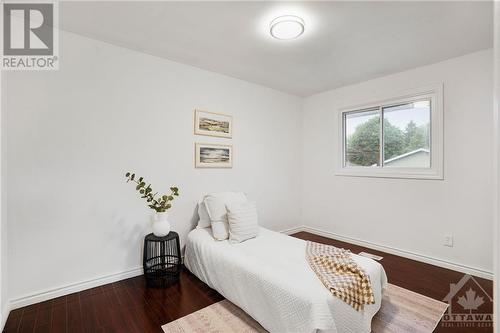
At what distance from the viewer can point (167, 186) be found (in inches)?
114

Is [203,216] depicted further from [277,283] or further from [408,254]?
[408,254]

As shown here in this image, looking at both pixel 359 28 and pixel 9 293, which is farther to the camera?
pixel 359 28

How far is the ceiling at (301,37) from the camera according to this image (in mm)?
1962

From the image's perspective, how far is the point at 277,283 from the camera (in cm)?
174

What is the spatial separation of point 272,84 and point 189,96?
4.66 ft

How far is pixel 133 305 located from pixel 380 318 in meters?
2.11

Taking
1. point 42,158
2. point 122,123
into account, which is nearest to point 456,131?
point 122,123

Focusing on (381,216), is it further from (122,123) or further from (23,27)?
(23,27)

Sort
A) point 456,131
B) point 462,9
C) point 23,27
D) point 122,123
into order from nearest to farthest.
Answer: point 462,9, point 23,27, point 122,123, point 456,131
